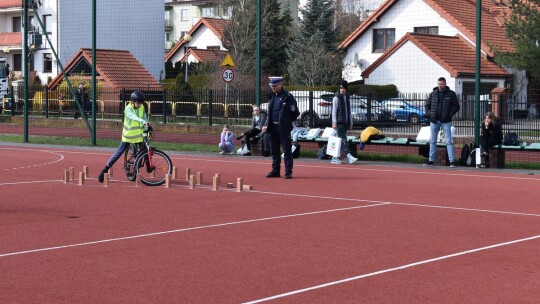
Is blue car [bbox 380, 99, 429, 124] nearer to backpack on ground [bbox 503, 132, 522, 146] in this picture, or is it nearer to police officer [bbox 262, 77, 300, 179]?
backpack on ground [bbox 503, 132, 522, 146]

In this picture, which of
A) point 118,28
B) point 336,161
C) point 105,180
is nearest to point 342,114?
point 336,161

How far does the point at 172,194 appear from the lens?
16.4m

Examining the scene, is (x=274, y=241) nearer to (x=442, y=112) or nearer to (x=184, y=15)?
(x=442, y=112)

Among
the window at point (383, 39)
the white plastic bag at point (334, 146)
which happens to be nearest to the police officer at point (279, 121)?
the white plastic bag at point (334, 146)

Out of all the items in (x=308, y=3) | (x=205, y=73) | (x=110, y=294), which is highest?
(x=308, y=3)

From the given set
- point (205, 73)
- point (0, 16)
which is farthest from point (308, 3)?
point (0, 16)

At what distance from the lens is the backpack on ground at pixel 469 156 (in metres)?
22.7

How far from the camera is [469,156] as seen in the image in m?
22.8

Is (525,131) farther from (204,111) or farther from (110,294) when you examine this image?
(110,294)

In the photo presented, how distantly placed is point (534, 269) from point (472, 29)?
151 ft

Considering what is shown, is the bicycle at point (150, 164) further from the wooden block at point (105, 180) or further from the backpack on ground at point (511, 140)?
the backpack on ground at point (511, 140)

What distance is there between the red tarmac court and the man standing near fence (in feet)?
9.82

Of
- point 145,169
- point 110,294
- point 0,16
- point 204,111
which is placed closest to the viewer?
point 110,294

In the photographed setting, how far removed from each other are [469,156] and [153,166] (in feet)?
27.1
